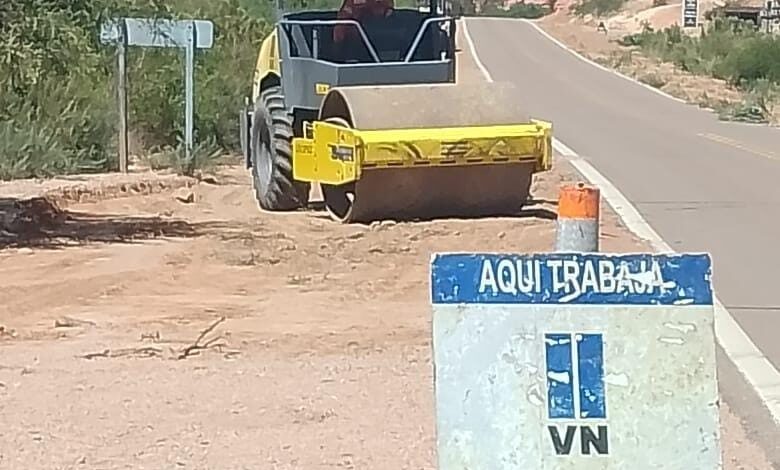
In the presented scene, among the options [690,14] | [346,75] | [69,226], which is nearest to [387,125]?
[346,75]

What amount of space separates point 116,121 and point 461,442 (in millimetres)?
22891

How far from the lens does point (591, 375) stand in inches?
204

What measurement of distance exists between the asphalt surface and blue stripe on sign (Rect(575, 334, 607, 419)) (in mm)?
3191

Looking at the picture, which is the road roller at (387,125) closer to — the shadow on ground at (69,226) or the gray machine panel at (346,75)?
the gray machine panel at (346,75)

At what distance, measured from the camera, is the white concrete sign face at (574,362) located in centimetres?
518

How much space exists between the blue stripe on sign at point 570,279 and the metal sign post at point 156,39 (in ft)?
50.8

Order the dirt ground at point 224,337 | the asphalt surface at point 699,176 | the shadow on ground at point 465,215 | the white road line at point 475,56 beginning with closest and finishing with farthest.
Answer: the dirt ground at point 224,337, the asphalt surface at point 699,176, the shadow on ground at point 465,215, the white road line at point 475,56

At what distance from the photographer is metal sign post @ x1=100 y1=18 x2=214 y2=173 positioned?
21.5 meters

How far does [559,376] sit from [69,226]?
13649mm

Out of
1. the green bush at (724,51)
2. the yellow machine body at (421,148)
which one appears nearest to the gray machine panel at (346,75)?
the yellow machine body at (421,148)

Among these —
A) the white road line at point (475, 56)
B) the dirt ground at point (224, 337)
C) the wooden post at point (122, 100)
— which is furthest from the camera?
the white road line at point (475, 56)

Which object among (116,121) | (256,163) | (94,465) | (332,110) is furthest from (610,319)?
(116,121)

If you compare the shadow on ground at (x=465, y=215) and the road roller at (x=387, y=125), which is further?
the shadow on ground at (x=465, y=215)

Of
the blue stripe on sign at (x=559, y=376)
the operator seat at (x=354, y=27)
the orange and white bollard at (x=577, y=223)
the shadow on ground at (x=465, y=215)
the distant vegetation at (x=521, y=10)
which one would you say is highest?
the distant vegetation at (x=521, y=10)
